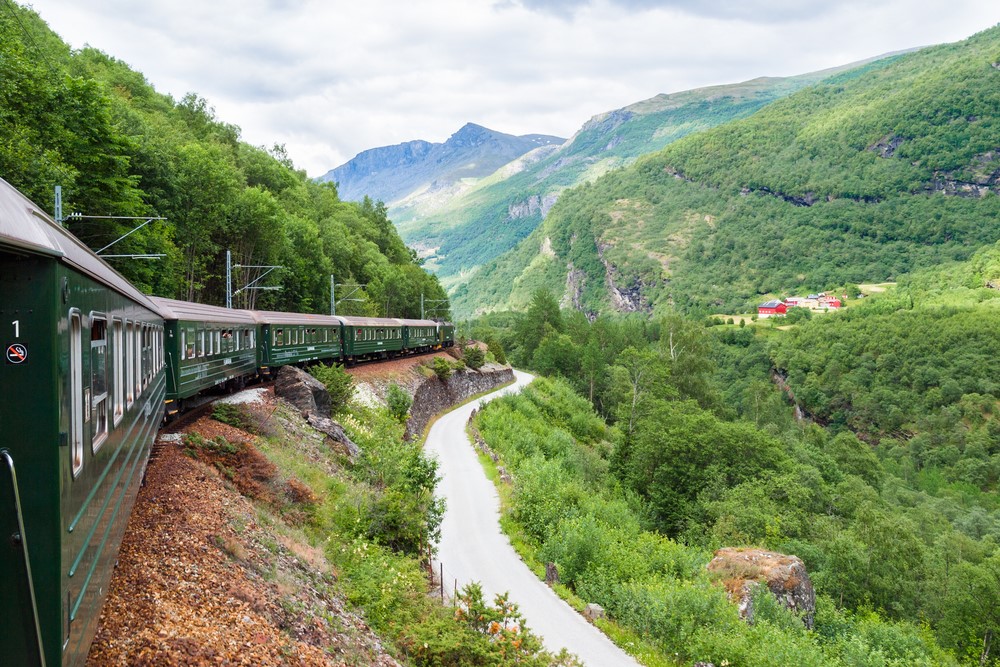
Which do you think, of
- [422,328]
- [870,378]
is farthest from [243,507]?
[870,378]

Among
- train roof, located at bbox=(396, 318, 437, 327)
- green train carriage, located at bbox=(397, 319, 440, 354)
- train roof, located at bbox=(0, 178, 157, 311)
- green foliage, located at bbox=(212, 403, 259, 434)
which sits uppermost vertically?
train roof, located at bbox=(0, 178, 157, 311)

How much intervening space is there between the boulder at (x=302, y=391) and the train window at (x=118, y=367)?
15887 mm

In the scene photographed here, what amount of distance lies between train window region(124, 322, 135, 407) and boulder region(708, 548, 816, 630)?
49.8ft

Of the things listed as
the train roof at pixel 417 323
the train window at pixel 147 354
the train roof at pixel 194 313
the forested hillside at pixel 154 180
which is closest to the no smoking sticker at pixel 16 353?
the train window at pixel 147 354

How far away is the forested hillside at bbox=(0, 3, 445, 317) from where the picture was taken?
78.9 feet

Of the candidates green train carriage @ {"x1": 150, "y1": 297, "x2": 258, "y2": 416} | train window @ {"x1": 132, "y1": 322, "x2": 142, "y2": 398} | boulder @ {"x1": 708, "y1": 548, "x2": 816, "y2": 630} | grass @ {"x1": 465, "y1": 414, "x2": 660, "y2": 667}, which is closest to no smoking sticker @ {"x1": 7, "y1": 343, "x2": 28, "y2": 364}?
train window @ {"x1": 132, "y1": 322, "x2": 142, "y2": 398}

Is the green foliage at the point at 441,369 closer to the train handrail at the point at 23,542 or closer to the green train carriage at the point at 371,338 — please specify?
the green train carriage at the point at 371,338

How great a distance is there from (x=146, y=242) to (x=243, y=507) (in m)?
23.6

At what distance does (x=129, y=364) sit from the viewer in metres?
7.70

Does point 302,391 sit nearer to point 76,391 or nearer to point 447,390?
point 76,391

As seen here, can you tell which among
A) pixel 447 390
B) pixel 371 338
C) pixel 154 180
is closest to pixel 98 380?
pixel 371 338

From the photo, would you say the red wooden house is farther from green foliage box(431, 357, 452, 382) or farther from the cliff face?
green foliage box(431, 357, 452, 382)

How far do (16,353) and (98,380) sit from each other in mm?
1757

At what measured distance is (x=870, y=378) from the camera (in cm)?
10981
